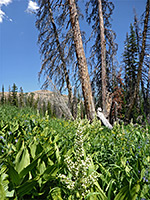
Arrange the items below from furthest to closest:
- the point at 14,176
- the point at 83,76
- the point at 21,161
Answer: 1. the point at 83,76
2. the point at 21,161
3. the point at 14,176

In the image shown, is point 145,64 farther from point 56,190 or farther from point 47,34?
point 56,190

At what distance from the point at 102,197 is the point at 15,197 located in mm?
764

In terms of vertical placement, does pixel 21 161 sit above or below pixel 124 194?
above

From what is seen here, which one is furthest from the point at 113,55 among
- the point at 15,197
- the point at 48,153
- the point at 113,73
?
the point at 15,197

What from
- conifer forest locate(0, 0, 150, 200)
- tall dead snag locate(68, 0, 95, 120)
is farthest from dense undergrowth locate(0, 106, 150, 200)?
tall dead snag locate(68, 0, 95, 120)

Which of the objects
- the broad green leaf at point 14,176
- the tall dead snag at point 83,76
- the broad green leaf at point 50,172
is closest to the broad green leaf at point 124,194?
the broad green leaf at point 50,172

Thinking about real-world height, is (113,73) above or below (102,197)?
above

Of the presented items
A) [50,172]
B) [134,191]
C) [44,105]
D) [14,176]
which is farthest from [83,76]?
[44,105]

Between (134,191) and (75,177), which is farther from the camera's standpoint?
(75,177)

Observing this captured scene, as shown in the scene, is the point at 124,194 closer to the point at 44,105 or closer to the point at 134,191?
the point at 134,191

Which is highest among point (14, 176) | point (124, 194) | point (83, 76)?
point (83, 76)

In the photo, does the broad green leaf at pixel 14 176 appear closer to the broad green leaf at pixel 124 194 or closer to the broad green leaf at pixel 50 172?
the broad green leaf at pixel 50 172

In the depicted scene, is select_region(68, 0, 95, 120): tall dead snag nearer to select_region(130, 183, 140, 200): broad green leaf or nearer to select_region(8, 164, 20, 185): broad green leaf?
select_region(8, 164, 20, 185): broad green leaf

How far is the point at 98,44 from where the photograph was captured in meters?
10.5
